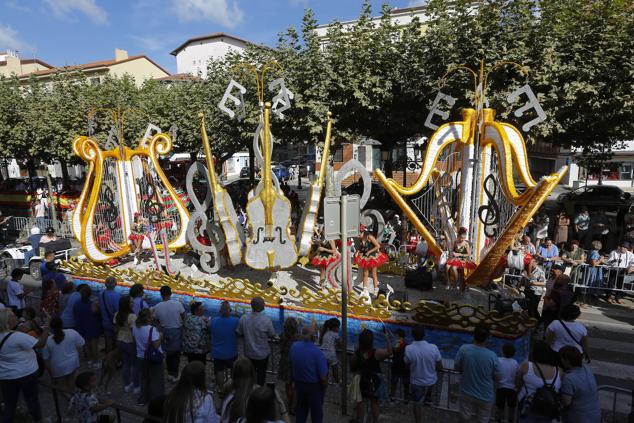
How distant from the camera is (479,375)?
198 inches

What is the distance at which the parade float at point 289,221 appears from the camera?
7891 millimetres

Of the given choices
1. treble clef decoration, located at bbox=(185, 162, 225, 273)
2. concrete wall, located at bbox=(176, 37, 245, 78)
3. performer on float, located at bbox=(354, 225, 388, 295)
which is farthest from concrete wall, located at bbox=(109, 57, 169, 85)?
performer on float, located at bbox=(354, 225, 388, 295)

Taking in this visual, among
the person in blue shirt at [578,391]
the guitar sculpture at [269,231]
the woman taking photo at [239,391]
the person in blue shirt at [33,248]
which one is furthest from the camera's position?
the person in blue shirt at [33,248]

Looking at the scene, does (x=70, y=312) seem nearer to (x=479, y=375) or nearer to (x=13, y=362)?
(x=13, y=362)

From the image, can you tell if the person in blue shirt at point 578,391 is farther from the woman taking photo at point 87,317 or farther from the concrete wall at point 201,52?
the concrete wall at point 201,52

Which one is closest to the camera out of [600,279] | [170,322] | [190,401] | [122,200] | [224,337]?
[190,401]

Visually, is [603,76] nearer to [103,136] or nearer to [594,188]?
[594,188]

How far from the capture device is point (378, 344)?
309 inches

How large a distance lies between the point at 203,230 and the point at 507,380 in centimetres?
849

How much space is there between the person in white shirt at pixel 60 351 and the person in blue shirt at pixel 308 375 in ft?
10.2

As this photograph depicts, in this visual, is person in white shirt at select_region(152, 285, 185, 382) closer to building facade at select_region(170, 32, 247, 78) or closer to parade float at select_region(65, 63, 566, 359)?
parade float at select_region(65, 63, 566, 359)

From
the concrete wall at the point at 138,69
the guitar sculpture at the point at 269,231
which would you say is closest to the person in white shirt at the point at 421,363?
the guitar sculpture at the point at 269,231

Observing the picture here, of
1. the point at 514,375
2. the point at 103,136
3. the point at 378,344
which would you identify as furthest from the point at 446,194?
the point at 103,136

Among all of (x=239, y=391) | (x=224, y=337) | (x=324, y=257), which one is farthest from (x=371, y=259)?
(x=239, y=391)
